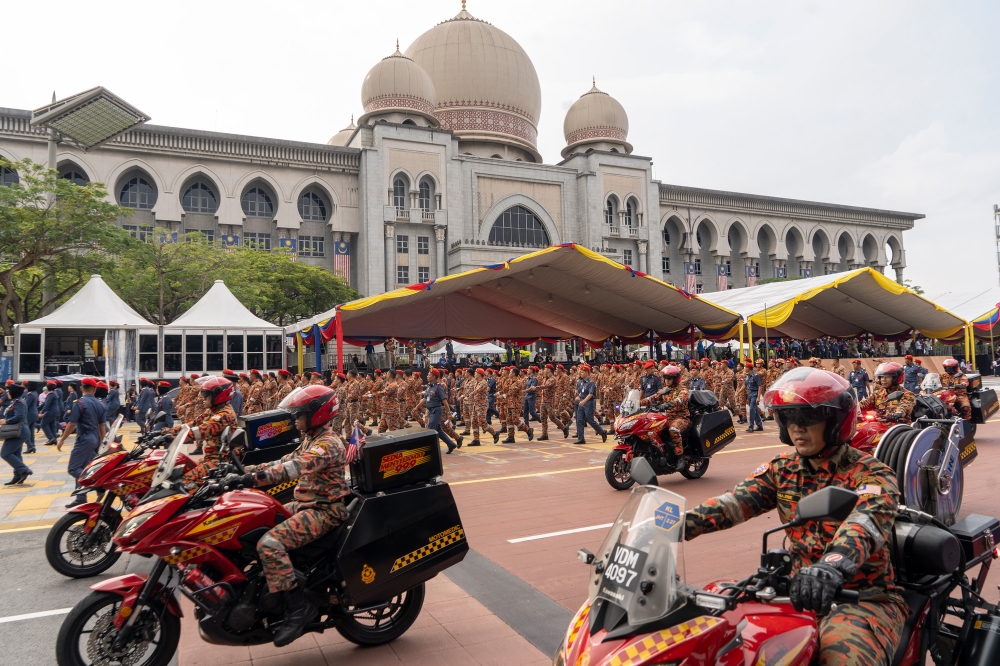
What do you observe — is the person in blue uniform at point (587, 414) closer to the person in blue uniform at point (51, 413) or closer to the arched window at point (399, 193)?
the person in blue uniform at point (51, 413)

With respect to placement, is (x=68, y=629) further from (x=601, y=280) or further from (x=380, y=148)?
(x=380, y=148)

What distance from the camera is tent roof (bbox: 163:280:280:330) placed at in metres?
22.4

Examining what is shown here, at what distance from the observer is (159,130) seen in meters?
41.7

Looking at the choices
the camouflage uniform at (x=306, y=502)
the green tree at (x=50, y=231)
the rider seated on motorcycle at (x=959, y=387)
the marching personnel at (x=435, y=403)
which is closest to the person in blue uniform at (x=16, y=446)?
the marching personnel at (x=435, y=403)

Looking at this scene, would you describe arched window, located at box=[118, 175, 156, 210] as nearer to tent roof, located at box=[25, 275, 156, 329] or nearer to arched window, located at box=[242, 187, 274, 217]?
arched window, located at box=[242, 187, 274, 217]

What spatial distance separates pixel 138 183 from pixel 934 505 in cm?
4830

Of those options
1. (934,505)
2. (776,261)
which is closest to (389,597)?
(934,505)

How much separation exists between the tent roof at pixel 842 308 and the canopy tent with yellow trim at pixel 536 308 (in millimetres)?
1839

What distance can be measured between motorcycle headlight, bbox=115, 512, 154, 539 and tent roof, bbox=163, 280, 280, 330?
20.3 metres

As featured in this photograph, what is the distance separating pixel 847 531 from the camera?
2.37 meters

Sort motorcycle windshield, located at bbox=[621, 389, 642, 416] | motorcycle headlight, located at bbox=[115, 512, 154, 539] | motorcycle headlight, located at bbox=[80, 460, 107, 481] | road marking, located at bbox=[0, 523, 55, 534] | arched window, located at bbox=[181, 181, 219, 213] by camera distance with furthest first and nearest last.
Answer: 1. arched window, located at bbox=[181, 181, 219, 213]
2. motorcycle windshield, located at bbox=[621, 389, 642, 416]
3. road marking, located at bbox=[0, 523, 55, 534]
4. motorcycle headlight, located at bbox=[80, 460, 107, 481]
5. motorcycle headlight, located at bbox=[115, 512, 154, 539]

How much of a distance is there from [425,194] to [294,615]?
43.9m

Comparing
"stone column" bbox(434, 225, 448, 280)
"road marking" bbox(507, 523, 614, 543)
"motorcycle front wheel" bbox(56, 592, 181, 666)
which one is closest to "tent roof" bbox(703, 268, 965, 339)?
"road marking" bbox(507, 523, 614, 543)

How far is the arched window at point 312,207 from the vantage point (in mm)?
46438
